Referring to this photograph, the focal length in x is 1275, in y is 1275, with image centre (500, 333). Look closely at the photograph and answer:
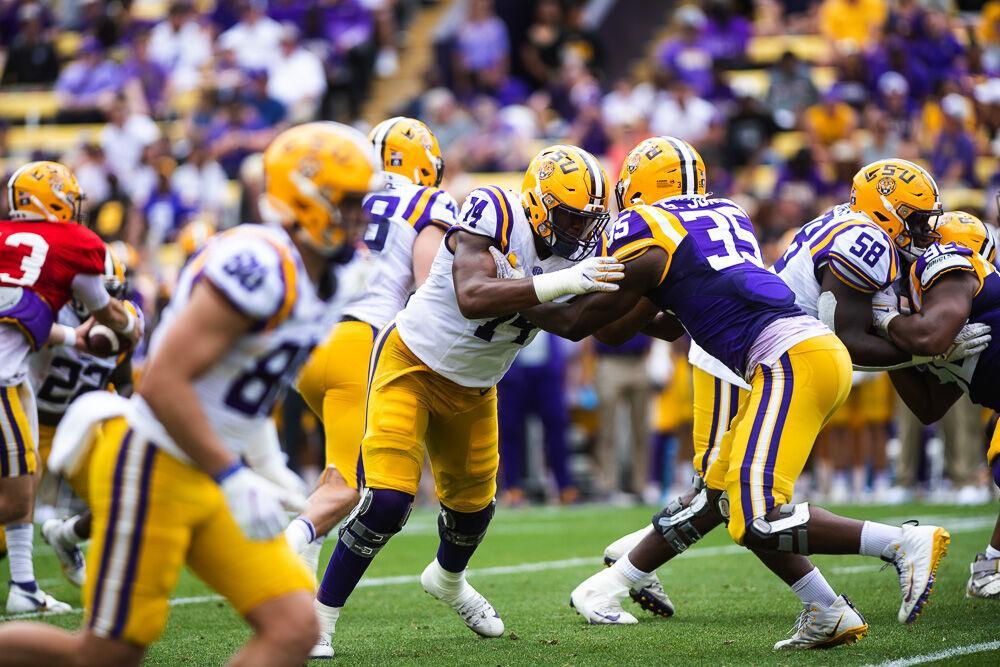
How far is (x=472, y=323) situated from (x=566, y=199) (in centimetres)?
62

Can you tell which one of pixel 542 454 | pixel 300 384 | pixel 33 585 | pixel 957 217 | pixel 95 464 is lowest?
pixel 542 454

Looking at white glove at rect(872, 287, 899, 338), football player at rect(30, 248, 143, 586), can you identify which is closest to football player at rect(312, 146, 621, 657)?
white glove at rect(872, 287, 899, 338)

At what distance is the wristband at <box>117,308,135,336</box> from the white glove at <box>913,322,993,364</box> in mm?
3714

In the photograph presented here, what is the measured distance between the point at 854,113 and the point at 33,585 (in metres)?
10.5

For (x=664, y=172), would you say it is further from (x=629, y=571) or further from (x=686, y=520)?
(x=629, y=571)

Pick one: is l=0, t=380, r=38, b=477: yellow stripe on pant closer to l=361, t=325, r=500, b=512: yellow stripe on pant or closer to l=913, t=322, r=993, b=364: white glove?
l=361, t=325, r=500, b=512: yellow stripe on pant

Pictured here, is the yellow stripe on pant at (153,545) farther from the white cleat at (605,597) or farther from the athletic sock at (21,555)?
the athletic sock at (21,555)

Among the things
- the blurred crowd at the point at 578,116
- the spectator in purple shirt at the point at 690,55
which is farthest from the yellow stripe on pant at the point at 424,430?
the spectator in purple shirt at the point at 690,55

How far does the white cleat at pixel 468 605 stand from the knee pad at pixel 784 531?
1.37 metres

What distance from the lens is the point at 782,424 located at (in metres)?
4.76

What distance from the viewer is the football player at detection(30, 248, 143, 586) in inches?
267

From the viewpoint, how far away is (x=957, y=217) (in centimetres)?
595

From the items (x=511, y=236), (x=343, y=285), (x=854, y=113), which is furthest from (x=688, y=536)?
(x=854, y=113)

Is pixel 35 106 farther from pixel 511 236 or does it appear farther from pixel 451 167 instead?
pixel 511 236
